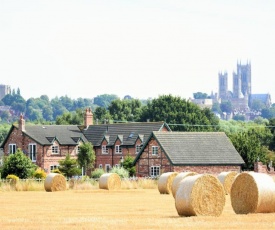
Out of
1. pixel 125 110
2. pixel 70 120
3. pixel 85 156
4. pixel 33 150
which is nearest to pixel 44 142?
pixel 33 150

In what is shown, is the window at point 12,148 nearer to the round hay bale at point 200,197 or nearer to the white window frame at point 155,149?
the white window frame at point 155,149

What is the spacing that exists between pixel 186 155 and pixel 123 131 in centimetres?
2246

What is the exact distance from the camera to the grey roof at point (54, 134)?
344ft

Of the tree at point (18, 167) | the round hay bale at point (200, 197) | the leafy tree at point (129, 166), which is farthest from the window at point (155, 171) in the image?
the round hay bale at point (200, 197)

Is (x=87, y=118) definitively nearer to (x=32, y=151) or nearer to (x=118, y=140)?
(x=118, y=140)

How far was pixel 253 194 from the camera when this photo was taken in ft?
115

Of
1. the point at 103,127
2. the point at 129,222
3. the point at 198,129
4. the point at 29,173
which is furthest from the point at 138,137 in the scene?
the point at 129,222

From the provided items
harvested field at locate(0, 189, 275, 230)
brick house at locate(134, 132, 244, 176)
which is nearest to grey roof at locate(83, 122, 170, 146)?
brick house at locate(134, 132, 244, 176)

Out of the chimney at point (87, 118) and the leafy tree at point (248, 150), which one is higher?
the chimney at point (87, 118)

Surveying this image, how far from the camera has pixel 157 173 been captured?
86688 mm

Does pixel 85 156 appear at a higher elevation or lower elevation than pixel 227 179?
higher

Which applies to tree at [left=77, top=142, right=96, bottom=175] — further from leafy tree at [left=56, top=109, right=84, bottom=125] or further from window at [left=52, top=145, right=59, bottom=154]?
leafy tree at [left=56, top=109, right=84, bottom=125]

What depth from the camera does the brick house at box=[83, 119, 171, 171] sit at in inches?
4008

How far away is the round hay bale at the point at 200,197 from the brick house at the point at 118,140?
64.4 metres
